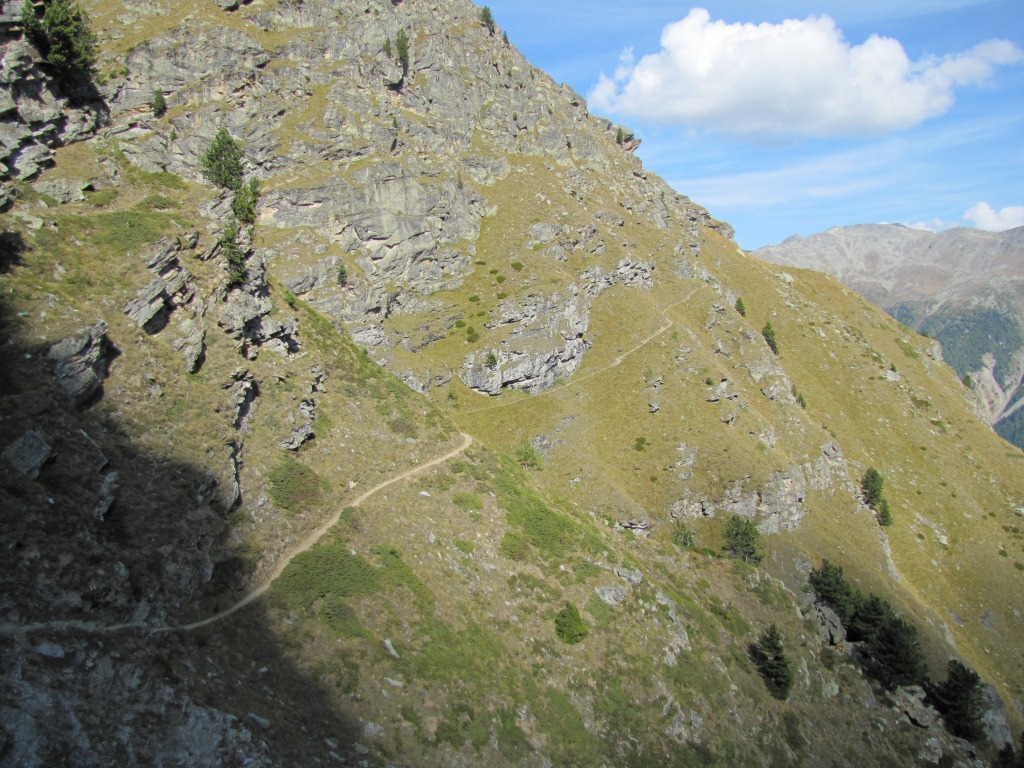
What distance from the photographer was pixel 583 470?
100188mm

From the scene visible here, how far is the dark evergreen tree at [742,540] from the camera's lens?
3526 inches

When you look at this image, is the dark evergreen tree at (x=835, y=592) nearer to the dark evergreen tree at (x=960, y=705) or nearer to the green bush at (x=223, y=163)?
the dark evergreen tree at (x=960, y=705)

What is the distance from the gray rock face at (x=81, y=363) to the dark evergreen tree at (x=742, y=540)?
8680cm

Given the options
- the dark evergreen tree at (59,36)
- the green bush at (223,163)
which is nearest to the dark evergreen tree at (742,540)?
the green bush at (223,163)

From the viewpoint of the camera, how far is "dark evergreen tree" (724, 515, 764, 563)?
89.6 metres

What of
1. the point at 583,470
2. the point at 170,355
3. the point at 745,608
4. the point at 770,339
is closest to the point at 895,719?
the point at 745,608

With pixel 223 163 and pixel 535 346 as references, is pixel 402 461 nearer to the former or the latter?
pixel 535 346

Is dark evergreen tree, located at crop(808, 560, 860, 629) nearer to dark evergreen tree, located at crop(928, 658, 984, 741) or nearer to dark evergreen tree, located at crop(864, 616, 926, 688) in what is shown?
dark evergreen tree, located at crop(864, 616, 926, 688)

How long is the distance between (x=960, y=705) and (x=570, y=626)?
62290mm

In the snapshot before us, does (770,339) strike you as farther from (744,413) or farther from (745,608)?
(745,608)

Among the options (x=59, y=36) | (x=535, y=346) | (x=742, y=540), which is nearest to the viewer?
(x=59, y=36)

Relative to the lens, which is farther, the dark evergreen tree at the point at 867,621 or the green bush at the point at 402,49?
the green bush at the point at 402,49

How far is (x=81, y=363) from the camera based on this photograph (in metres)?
36.9

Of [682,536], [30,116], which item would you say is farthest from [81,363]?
[682,536]
